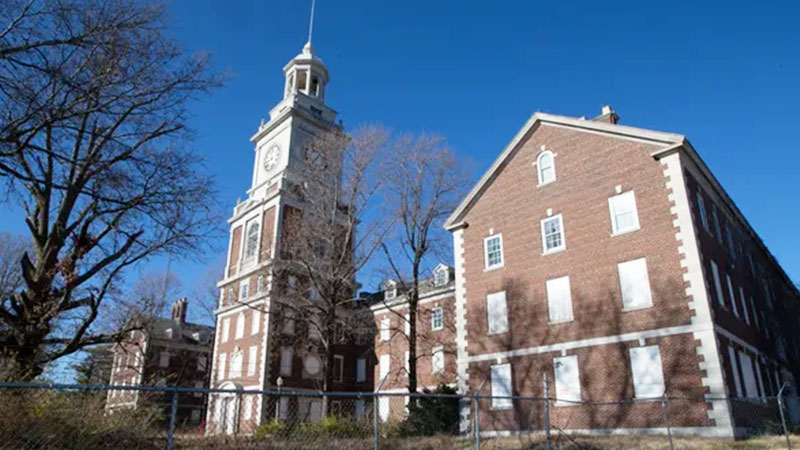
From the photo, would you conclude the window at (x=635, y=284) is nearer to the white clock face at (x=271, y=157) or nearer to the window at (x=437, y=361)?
the window at (x=437, y=361)

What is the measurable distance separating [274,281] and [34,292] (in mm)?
17533

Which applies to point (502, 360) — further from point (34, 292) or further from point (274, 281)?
point (34, 292)

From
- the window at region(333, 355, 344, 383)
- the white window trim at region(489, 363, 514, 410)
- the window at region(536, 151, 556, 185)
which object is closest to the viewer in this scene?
the white window trim at region(489, 363, 514, 410)

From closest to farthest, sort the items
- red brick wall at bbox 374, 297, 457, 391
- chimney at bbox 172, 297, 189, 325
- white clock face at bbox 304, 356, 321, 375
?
red brick wall at bbox 374, 297, 457, 391, white clock face at bbox 304, 356, 321, 375, chimney at bbox 172, 297, 189, 325

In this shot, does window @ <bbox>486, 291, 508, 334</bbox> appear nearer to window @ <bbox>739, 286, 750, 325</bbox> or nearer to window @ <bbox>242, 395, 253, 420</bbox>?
window @ <bbox>739, 286, 750, 325</bbox>

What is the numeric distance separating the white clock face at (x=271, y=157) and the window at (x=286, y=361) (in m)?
17.5

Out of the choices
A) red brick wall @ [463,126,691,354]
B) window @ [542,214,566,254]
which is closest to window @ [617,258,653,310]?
red brick wall @ [463,126,691,354]

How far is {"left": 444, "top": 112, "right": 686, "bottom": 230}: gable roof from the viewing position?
21.1m

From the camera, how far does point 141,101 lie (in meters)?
9.13

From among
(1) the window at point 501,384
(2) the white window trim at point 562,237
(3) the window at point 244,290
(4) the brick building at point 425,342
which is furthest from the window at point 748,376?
(3) the window at point 244,290

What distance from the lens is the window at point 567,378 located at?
2088cm

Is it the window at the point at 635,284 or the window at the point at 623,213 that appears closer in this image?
the window at the point at 635,284

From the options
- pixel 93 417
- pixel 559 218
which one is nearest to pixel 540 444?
pixel 559 218

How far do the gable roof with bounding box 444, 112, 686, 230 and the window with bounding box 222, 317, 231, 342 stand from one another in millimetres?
25407
